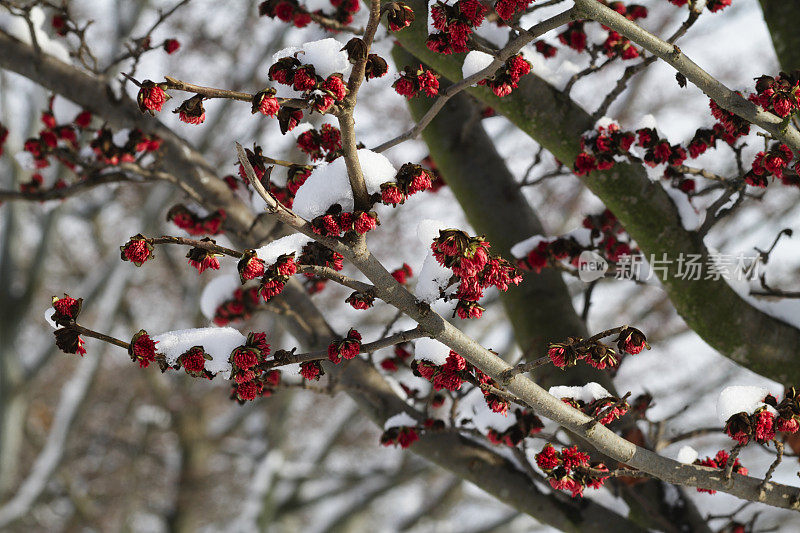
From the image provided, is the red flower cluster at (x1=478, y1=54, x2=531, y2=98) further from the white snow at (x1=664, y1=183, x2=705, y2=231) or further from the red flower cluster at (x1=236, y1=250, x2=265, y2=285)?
the white snow at (x1=664, y1=183, x2=705, y2=231)

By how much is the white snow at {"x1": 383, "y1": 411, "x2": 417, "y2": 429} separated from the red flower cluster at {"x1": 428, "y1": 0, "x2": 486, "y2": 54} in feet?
4.83

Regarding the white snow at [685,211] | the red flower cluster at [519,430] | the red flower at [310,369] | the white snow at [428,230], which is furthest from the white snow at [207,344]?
the white snow at [685,211]

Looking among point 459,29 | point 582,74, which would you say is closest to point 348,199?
point 459,29

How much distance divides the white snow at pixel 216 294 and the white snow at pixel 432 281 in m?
1.58

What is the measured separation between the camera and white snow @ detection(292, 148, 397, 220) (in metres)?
1.31

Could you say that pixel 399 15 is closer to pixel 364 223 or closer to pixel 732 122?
pixel 364 223

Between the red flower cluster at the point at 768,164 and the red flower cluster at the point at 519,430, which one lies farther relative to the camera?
the red flower cluster at the point at 519,430

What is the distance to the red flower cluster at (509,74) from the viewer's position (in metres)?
1.69

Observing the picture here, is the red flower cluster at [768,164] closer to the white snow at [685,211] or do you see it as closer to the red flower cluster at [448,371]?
the white snow at [685,211]

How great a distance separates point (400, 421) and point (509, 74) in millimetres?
1401

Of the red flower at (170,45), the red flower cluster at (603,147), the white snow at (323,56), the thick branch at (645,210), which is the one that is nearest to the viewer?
the white snow at (323,56)

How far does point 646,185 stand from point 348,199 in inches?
57.4

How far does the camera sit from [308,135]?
185 cm

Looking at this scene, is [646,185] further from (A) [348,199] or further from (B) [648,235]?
(A) [348,199]
